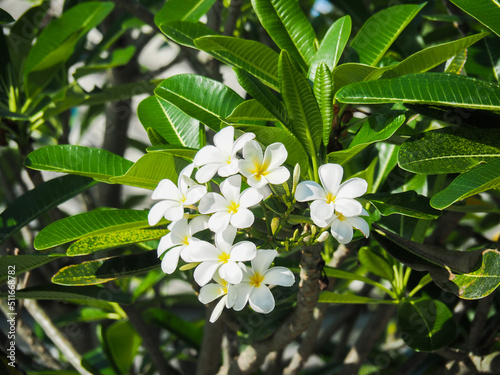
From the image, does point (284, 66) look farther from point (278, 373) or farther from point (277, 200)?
point (278, 373)

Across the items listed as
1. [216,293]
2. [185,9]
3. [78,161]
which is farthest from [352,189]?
[185,9]

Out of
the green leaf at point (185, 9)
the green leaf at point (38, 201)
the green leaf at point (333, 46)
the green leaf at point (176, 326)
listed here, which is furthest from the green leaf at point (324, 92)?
the green leaf at point (176, 326)

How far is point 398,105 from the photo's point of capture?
89cm

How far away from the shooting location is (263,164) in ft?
2.27

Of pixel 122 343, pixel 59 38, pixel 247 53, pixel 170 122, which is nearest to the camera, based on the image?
pixel 247 53

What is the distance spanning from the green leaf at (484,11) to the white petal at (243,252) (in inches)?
20.6

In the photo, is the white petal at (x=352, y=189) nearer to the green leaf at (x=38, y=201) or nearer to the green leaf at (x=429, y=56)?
the green leaf at (x=429, y=56)

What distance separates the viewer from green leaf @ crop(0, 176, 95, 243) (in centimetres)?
110

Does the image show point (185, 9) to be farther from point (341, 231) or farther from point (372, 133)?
point (341, 231)

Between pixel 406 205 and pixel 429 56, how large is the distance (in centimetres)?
23

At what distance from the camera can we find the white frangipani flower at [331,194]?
2.17 feet

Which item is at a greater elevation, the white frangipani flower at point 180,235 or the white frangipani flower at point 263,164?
the white frangipani flower at point 263,164

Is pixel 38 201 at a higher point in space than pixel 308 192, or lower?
lower

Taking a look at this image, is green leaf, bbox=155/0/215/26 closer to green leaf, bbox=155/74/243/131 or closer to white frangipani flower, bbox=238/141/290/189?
green leaf, bbox=155/74/243/131
